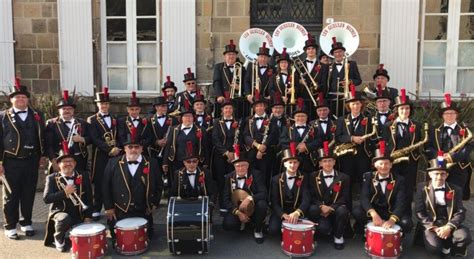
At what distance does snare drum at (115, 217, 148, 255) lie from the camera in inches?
221

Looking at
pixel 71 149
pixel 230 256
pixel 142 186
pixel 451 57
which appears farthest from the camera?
pixel 451 57

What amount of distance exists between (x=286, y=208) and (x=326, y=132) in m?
1.44

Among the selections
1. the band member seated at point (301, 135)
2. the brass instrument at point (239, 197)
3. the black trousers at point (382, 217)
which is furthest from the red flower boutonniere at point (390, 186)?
the brass instrument at point (239, 197)

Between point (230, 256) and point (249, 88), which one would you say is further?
point (249, 88)

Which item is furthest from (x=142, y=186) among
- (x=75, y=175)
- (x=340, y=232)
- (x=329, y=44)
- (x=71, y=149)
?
(x=329, y=44)

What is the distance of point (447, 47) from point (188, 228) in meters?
7.06

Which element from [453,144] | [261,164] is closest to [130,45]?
[261,164]

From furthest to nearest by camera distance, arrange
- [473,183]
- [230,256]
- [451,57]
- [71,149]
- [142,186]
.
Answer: [451,57], [473,183], [71,149], [142,186], [230,256]

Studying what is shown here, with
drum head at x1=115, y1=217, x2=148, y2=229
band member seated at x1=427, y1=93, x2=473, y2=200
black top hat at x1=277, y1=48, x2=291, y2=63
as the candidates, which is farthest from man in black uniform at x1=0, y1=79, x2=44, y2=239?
band member seated at x1=427, y1=93, x2=473, y2=200

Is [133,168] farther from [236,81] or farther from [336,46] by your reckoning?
[336,46]

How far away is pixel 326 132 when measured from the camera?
279 inches

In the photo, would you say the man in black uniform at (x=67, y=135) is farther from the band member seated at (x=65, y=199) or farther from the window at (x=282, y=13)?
the window at (x=282, y=13)

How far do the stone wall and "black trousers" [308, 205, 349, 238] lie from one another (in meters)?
6.80

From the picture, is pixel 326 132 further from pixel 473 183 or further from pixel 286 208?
pixel 473 183
